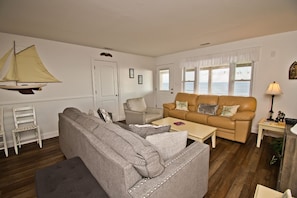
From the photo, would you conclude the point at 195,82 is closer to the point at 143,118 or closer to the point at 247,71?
the point at 247,71

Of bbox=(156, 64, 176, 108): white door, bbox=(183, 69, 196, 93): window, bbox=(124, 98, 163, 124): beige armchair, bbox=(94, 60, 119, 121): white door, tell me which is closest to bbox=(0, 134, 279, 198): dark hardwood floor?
bbox=(124, 98, 163, 124): beige armchair

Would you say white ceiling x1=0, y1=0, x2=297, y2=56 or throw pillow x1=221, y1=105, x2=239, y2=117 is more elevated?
white ceiling x1=0, y1=0, x2=297, y2=56

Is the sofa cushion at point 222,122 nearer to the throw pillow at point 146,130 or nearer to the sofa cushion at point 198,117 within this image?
the sofa cushion at point 198,117

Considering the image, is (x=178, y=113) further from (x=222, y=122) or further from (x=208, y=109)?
(x=222, y=122)

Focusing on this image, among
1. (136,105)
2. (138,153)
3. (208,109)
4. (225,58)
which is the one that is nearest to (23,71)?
(136,105)

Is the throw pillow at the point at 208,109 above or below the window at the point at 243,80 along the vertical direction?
below

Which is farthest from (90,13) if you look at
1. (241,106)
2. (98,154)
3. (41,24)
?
(241,106)

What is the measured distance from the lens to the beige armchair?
3.29 meters

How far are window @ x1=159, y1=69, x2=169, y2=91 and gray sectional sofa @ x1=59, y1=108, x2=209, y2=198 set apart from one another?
13.3ft

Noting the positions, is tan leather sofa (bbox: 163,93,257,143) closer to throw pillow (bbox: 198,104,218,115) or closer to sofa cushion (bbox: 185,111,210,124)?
sofa cushion (bbox: 185,111,210,124)

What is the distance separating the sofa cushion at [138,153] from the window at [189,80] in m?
3.83

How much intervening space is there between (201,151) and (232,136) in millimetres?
2070

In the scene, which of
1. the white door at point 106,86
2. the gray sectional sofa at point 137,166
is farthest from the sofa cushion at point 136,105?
the gray sectional sofa at point 137,166

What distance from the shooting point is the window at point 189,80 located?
450cm
